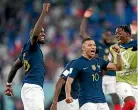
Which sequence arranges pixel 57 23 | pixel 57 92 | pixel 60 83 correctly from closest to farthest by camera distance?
pixel 57 92 → pixel 60 83 → pixel 57 23

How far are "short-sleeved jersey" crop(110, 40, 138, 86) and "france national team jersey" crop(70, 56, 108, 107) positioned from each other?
2.06m

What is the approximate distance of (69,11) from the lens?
28.7 m

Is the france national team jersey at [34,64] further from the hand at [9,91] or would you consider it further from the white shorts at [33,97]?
the hand at [9,91]

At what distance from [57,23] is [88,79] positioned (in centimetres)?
1558

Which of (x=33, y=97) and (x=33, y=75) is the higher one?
(x=33, y=75)

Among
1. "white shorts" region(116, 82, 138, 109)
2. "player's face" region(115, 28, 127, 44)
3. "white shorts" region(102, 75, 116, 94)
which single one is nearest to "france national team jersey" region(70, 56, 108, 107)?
"white shorts" region(116, 82, 138, 109)

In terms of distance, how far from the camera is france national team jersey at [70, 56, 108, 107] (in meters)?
12.3

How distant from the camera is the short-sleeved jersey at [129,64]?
47.4 ft

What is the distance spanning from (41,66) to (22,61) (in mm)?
451

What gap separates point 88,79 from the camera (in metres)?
12.4

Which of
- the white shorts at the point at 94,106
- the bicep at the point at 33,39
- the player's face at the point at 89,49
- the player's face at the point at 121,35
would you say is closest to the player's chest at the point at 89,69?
the player's face at the point at 89,49

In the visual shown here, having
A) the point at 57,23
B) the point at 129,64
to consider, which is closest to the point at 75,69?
the point at 129,64

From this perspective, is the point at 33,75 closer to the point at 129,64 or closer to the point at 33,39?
the point at 33,39

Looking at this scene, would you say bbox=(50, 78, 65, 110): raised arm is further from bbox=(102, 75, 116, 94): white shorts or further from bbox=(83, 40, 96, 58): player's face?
bbox=(102, 75, 116, 94): white shorts
